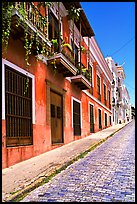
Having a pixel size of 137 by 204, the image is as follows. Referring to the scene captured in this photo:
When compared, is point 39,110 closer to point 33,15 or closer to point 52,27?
point 33,15

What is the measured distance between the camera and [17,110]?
766 centimetres

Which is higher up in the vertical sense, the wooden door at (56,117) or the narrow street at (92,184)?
the wooden door at (56,117)

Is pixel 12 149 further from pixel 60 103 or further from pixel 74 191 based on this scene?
pixel 60 103

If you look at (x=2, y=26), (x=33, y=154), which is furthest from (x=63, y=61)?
(x=2, y=26)

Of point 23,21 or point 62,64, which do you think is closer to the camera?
point 23,21

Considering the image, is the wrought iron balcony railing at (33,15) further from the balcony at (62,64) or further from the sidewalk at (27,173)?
the sidewalk at (27,173)

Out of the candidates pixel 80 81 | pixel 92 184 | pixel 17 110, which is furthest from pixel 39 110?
pixel 80 81

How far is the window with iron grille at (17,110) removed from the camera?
7.15 meters

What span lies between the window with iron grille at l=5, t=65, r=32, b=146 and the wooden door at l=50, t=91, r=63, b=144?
230 centimetres

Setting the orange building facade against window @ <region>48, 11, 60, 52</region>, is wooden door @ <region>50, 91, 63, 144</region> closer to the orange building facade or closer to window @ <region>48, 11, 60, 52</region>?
the orange building facade

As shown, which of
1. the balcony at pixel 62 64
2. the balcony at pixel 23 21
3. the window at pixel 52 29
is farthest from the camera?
the window at pixel 52 29

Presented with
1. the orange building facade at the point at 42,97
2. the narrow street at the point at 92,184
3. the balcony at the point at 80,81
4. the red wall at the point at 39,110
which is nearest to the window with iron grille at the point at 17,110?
the orange building facade at the point at 42,97

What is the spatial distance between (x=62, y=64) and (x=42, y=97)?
5.87 feet

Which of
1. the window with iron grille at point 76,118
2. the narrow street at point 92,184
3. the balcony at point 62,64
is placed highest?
the balcony at point 62,64
